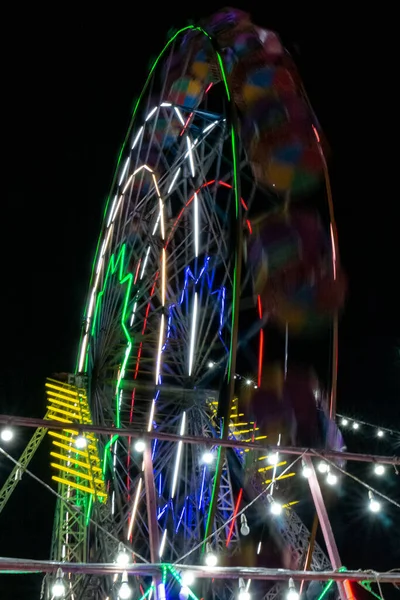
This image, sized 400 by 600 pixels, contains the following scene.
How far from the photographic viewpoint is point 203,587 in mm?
9273

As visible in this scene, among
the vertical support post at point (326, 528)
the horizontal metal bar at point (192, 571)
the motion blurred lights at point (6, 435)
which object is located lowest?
the horizontal metal bar at point (192, 571)

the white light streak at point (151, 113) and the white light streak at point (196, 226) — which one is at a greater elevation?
the white light streak at point (151, 113)

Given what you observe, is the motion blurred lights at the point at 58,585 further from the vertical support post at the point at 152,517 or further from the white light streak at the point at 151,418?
the white light streak at the point at 151,418

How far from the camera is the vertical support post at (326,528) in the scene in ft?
18.9

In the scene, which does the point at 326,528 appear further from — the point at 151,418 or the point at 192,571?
the point at 151,418

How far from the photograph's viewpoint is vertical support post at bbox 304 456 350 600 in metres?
5.76

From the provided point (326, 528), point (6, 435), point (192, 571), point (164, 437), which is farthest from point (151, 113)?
point (192, 571)

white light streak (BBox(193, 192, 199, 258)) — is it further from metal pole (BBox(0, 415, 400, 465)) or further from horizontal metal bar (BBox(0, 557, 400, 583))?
horizontal metal bar (BBox(0, 557, 400, 583))

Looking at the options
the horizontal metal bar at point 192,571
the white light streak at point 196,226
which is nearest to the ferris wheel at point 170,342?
the white light streak at point 196,226

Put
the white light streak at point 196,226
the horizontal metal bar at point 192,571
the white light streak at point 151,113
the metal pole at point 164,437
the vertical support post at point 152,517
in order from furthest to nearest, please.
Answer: the white light streak at point 151,113, the white light streak at point 196,226, the metal pole at point 164,437, the vertical support post at point 152,517, the horizontal metal bar at point 192,571

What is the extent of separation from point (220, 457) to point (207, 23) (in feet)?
28.2

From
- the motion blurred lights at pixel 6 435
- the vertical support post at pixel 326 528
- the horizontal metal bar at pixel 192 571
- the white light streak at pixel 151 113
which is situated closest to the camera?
the horizontal metal bar at pixel 192 571

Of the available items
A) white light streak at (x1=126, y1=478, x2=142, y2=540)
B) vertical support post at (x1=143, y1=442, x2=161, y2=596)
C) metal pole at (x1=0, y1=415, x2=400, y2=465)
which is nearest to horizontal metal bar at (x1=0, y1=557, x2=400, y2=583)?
vertical support post at (x1=143, y1=442, x2=161, y2=596)

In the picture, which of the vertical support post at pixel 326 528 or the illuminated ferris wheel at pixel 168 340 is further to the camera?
the illuminated ferris wheel at pixel 168 340
